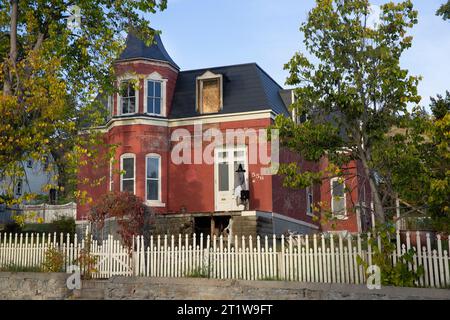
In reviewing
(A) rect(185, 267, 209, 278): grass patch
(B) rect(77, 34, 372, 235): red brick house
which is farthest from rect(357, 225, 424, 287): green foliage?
(B) rect(77, 34, 372, 235): red brick house

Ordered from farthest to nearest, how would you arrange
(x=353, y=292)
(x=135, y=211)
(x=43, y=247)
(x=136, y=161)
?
(x=136, y=161) → (x=135, y=211) → (x=43, y=247) → (x=353, y=292)

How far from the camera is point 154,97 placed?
22234 mm

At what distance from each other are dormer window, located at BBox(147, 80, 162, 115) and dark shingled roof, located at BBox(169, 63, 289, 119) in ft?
A: 2.16

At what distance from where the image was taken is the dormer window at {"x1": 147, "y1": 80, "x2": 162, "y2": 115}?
22.1m

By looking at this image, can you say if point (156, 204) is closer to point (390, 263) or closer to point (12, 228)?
point (12, 228)

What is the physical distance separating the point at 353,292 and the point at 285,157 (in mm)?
12587

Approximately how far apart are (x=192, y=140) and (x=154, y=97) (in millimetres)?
2485

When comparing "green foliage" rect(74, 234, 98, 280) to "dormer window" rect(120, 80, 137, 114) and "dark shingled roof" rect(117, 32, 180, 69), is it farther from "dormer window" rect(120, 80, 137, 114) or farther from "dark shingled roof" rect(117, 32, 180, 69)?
"dark shingled roof" rect(117, 32, 180, 69)

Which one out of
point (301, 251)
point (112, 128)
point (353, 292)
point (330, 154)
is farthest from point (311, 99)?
point (112, 128)

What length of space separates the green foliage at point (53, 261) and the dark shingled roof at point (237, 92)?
32.2 feet

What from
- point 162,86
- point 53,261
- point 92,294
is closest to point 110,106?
point 162,86

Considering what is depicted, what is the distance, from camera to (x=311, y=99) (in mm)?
12516

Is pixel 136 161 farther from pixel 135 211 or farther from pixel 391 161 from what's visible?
pixel 391 161

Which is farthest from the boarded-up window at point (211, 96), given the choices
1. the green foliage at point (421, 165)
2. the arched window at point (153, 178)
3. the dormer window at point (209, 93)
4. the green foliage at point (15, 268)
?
the green foliage at point (421, 165)
